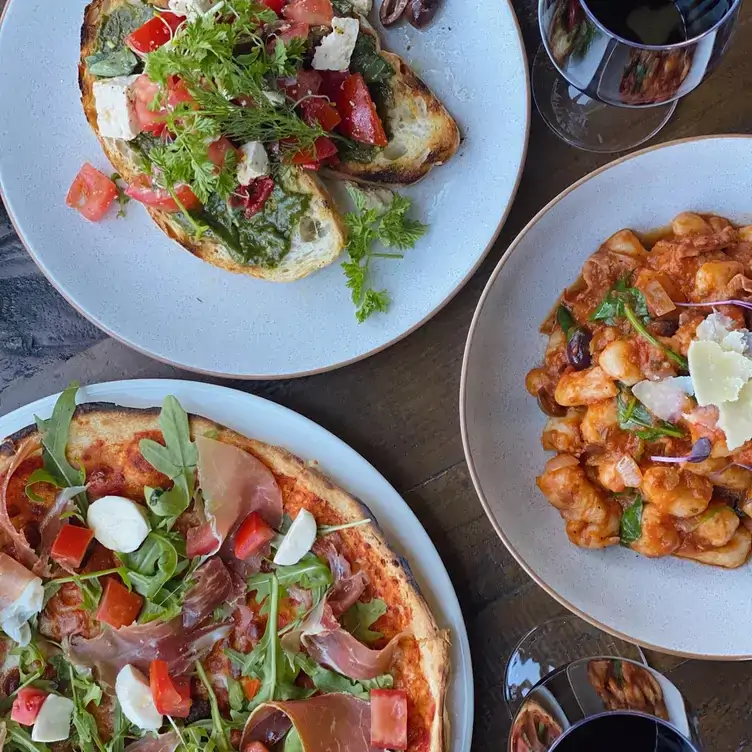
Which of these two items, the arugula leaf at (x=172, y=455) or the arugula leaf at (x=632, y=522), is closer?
the arugula leaf at (x=632, y=522)

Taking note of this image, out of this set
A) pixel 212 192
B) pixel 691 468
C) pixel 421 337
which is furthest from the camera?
pixel 421 337

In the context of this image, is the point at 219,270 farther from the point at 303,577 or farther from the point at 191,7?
the point at 303,577

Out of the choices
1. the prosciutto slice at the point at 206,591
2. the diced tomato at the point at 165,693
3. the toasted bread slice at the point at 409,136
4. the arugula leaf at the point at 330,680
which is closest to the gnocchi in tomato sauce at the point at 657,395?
the toasted bread slice at the point at 409,136

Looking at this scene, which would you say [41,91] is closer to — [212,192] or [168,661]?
[212,192]

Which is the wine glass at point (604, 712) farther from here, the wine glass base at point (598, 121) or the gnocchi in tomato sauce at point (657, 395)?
the wine glass base at point (598, 121)

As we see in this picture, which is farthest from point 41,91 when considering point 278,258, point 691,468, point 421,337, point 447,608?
point 691,468

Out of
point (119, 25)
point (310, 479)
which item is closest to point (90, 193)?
point (119, 25)
